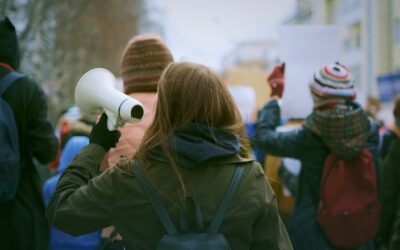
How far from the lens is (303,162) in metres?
3.49

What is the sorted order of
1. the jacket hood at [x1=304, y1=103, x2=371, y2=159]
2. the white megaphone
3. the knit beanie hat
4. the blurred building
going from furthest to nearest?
1. the blurred building
2. the jacket hood at [x1=304, y1=103, x2=371, y2=159]
3. the knit beanie hat
4. the white megaphone

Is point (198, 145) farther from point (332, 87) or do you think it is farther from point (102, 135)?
point (332, 87)

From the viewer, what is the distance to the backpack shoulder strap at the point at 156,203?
2.00 m

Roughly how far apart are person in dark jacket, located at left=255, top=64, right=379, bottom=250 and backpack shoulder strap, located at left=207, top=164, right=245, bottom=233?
1.38 m

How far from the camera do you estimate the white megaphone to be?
7.16ft

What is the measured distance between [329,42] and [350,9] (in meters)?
30.9

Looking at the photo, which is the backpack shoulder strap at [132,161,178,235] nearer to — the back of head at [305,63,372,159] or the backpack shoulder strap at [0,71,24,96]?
the backpack shoulder strap at [0,71,24,96]

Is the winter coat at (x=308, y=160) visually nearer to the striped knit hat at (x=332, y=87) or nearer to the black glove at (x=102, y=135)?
the striped knit hat at (x=332, y=87)

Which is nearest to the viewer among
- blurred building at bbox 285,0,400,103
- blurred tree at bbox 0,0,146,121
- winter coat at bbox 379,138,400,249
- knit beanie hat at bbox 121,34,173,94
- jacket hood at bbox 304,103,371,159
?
knit beanie hat at bbox 121,34,173,94

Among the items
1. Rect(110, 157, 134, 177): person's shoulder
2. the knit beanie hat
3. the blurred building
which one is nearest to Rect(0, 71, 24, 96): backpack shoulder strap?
the knit beanie hat

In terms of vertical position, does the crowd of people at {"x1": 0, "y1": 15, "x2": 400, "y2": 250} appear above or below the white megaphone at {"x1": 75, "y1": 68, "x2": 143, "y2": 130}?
below

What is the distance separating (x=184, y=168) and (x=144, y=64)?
3.28 feet

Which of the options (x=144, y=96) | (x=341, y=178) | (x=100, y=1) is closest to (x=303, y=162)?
(x=341, y=178)

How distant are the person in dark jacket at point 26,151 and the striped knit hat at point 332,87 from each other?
1.60 meters
